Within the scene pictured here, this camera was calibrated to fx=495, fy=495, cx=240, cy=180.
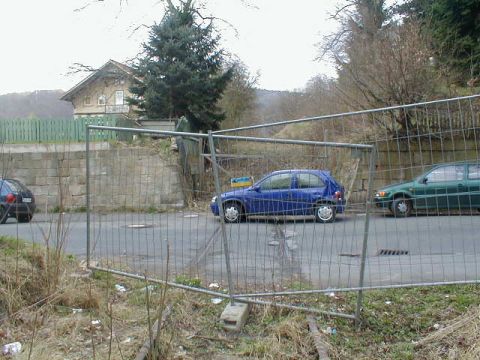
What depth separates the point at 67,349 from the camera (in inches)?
156

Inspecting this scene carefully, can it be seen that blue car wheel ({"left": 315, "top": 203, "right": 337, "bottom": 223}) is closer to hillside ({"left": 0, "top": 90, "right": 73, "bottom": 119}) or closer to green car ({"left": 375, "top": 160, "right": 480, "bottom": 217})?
green car ({"left": 375, "top": 160, "right": 480, "bottom": 217})

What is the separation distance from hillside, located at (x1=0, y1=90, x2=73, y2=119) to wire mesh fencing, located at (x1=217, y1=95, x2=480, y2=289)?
8.29 meters

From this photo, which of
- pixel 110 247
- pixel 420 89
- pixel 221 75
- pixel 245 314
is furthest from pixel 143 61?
pixel 245 314

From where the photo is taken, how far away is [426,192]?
16.0ft

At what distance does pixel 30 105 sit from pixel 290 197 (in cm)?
1341

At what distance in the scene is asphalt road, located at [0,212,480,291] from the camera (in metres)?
4.84

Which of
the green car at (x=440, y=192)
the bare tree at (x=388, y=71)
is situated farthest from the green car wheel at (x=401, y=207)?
the bare tree at (x=388, y=71)

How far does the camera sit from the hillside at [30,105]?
11672mm

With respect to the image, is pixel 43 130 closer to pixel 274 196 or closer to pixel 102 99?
pixel 274 196

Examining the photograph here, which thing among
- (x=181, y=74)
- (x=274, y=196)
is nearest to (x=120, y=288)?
(x=274, y=196)

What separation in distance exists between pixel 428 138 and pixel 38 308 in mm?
4283

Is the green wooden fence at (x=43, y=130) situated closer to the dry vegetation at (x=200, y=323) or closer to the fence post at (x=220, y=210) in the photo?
the dry vegetation at (x=200, y=323)

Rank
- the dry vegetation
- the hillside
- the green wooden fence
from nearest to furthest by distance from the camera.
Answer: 1. the dry vegetation
2. the hillside
3. the green wooden fence

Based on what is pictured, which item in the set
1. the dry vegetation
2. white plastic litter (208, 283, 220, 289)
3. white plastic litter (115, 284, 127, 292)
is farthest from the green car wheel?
white plastic litter (115, 284, 127, 292)
